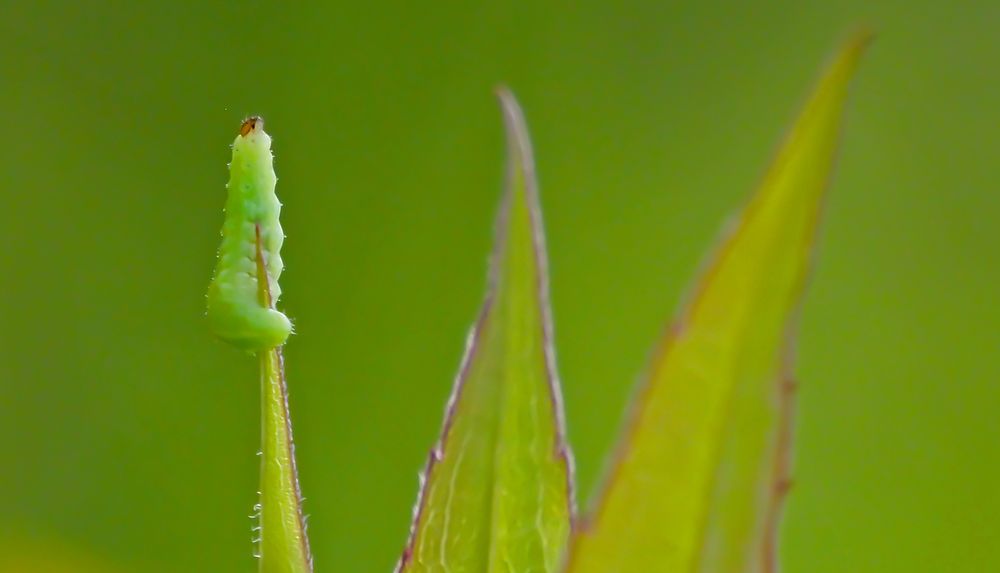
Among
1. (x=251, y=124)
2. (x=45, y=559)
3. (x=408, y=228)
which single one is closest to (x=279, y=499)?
(x=251, y=124)

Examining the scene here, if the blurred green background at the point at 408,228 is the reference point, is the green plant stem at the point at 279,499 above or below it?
below

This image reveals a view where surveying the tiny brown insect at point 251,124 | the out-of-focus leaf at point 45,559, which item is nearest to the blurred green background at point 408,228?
the out-of-focus leaf at point 45,559

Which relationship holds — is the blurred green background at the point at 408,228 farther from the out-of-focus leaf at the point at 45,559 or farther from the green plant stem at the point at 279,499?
the green plant stem at the point at 279,499

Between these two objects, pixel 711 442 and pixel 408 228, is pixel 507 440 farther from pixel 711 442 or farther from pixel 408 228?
pixel 408 228

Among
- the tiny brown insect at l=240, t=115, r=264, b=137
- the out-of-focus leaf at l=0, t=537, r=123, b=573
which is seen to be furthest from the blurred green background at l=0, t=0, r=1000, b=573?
the tiny brown insect at l=240, t=115, r=264, b=137

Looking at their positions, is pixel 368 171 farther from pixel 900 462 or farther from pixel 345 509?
pixel 900 462

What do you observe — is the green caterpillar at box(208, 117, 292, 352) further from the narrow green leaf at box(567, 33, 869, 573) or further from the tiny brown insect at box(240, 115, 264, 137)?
the narrow green leaf at box(567, 33, 869, 573)
